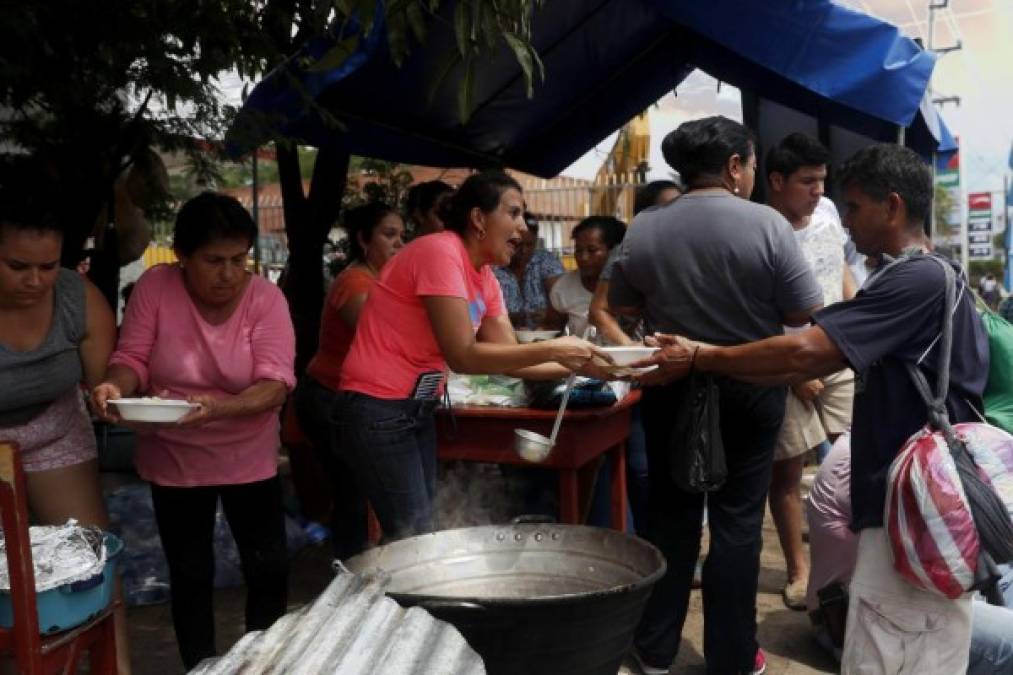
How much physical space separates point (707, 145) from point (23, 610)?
2464 millimetres

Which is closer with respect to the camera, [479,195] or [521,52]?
[521,52]

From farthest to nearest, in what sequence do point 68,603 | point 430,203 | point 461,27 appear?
1. point 430,203
2. point 68,603
3. point 461,27

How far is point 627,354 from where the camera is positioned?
9.53ft

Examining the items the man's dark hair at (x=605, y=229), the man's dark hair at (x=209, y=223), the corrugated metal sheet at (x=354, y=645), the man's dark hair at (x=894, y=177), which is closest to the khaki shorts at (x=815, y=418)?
the man's dark hair at (x=605, y=229)

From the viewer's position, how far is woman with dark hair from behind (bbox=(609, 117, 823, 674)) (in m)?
3.22

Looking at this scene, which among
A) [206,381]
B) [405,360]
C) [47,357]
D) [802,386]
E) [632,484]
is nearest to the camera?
[47,357]

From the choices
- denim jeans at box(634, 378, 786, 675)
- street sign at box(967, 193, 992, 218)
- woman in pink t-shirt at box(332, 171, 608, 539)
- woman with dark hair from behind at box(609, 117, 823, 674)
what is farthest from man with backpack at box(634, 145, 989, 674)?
street sign at box(967, 193, 992, 218)

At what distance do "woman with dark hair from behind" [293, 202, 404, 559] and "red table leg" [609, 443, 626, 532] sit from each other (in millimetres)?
1149

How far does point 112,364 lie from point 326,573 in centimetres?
225

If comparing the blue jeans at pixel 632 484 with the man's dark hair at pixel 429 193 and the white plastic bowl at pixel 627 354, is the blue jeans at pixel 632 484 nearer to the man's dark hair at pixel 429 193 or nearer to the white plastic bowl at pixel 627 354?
the man's dark hair at pixel 429 193

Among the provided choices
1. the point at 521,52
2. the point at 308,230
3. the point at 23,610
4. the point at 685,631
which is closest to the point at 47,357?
the point at 23,610

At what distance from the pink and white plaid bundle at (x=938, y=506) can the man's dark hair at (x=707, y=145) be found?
1.25 m

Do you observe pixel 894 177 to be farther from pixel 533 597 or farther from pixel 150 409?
pixel 150 409

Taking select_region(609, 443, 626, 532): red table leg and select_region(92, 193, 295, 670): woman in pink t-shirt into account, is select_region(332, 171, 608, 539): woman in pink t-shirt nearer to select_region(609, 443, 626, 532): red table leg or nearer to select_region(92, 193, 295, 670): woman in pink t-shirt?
select_region(92, 193, 295, 670): woman in pink t-shirt
